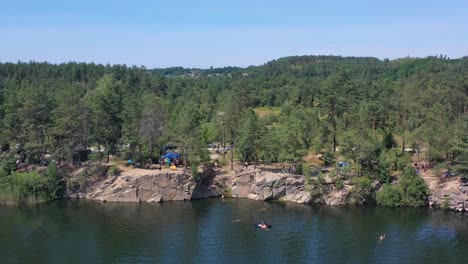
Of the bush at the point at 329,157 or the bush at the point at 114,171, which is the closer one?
the bush at the point at 114,171

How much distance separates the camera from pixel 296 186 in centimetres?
7088

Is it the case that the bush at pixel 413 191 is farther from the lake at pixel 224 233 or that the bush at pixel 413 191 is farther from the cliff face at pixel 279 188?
the cliff face at pixel 279 188

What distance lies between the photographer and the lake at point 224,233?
4941 cm

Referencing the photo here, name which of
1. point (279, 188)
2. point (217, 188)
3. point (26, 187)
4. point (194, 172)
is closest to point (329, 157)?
point (279, 188)

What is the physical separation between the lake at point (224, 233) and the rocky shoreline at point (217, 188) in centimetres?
185

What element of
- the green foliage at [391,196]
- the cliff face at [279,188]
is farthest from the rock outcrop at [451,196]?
the cliff face at [279,188]

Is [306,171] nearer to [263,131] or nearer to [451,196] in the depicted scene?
[263,131]

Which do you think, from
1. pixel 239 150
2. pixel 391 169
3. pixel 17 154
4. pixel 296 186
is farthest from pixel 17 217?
pixel 391 169

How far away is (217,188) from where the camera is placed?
74.1 meters

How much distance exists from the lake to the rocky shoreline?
1851 mm

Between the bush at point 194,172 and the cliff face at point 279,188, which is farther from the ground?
the bush at point 194,172

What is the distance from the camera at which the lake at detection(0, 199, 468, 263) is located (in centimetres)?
4941

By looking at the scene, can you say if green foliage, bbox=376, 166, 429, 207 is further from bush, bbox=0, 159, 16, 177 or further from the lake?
bush, bbox=0, 159, 16, 177

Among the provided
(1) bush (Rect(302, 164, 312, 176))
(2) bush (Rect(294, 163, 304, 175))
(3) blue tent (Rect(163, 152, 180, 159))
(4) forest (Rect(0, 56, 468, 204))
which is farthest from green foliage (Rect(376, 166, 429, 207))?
(3) blue tent (Rect(163, 152, 180, 159))
